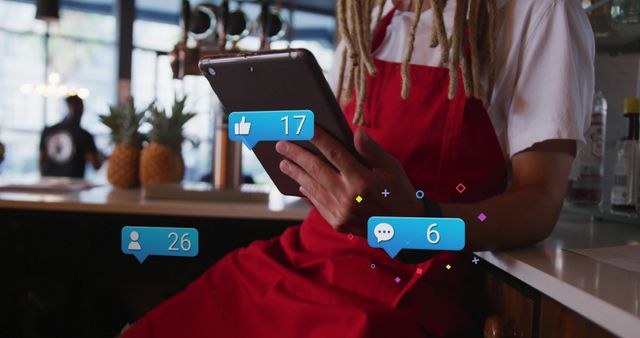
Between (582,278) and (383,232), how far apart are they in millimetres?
137

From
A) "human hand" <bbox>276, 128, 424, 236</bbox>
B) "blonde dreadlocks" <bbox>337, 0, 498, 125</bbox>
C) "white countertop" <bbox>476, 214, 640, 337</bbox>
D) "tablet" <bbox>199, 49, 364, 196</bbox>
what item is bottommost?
"white countertop" <bbox>476, 214, 640, 337</bbox>

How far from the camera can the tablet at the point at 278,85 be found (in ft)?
1.28

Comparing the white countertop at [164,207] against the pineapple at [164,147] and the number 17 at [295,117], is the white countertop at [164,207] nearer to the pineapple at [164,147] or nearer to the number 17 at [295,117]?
the pineapple at [164,147]

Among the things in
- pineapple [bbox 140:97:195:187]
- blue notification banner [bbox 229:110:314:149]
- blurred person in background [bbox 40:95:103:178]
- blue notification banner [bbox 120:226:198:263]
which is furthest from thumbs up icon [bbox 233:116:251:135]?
blurred person in background [bbox 40:95:103:178]

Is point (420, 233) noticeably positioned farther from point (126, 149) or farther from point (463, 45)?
point (126, 149)

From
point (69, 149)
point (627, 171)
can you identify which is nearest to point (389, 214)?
point (627, 171)

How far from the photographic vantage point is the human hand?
40cm

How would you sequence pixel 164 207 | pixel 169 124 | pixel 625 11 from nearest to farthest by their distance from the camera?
pixel 625 11, pixel 164 207, pixel 169 124

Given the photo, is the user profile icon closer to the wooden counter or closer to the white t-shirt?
the wooden counter

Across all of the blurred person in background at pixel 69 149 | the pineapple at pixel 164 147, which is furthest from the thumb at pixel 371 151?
the blurred person in background at pixel 69 149

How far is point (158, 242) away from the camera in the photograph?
0.49m

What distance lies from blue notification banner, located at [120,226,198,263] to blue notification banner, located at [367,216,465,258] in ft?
0.55

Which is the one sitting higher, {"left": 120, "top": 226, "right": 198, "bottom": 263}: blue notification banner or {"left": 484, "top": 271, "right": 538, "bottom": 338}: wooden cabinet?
{"left": 120, "top": 226, "right": 198, "bottom": 263}: blue notification banner

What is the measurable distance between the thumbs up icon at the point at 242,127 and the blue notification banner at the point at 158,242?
0.34ft
